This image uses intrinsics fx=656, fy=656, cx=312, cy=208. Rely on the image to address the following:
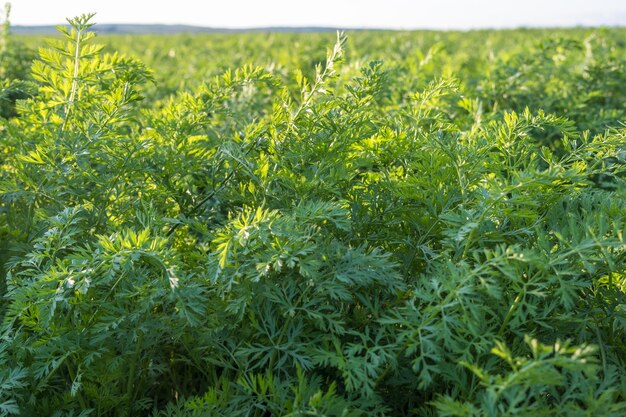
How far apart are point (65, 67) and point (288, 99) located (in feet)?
3.45

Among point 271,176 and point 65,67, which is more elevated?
point 65,67

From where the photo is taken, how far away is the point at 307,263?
6.10 feet

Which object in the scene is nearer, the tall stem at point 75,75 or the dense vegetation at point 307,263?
the dense vegetation at point 307,263

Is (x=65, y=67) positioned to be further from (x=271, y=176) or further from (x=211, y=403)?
(x=211, y=403)

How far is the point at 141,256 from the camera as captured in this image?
2.08 m

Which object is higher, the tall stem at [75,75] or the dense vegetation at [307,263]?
the tall stem at [75,75]

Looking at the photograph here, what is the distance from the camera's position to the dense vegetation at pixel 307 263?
1.82 meters

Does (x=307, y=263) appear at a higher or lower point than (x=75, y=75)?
lower

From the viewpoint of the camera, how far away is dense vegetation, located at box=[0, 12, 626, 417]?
1817 millimetres

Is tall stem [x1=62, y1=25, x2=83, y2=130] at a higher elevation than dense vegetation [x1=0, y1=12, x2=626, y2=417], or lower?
higher

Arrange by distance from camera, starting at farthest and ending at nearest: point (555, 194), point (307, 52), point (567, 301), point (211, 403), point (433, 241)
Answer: point (307, 52) < point (433, 241) < point (555, 194) < point (211, 403) < point (567, 301)

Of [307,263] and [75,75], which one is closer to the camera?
[307,263]

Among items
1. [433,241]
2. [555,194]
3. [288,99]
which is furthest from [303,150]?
[555,194]

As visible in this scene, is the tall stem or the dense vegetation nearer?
the dense vegetation
